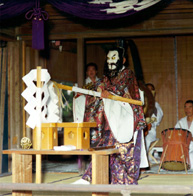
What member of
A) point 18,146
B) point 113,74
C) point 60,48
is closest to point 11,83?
point 18,146

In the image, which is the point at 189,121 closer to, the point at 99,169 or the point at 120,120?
the point at 120,120

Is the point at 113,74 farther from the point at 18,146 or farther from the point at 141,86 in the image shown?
the point at 18,146

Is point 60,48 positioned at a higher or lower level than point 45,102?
higher

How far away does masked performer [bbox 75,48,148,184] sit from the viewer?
16.8ft

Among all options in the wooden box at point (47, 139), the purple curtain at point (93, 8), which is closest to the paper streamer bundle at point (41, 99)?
the wooden box at point (47, 139)

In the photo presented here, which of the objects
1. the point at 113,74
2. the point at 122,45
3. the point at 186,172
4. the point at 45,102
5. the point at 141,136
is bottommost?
the point at 186,172

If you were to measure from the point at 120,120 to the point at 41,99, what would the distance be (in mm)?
1175

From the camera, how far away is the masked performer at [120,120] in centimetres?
513

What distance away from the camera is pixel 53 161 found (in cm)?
861

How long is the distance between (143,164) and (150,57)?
156 inches

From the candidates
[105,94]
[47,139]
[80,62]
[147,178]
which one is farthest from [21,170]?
[80,62]

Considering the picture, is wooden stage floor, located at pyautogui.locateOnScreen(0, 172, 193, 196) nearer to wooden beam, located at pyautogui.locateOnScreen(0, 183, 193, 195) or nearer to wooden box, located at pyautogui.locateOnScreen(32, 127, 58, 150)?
wooden box, located at pyautogui.locateOnScreen(32, 127, 58, 150)

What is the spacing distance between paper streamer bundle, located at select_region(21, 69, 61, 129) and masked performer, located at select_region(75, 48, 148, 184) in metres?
0.81

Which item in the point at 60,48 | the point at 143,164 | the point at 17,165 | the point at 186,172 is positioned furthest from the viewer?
the point at 60,48
